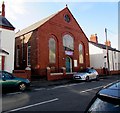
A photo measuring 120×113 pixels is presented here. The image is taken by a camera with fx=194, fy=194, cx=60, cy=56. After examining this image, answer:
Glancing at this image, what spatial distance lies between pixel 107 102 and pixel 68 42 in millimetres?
28388

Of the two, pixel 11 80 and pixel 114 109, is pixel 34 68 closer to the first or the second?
pixel 11 80

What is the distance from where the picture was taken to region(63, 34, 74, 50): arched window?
99.6 ft

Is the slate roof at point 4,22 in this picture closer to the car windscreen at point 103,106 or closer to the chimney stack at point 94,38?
the car windscreen at point 103,106

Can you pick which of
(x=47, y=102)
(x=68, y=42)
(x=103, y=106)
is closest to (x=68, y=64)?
(x=68, y=42)

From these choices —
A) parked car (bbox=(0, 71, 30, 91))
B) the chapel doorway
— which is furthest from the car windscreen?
the chapel doorway

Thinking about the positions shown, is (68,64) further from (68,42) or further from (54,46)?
(54,46)

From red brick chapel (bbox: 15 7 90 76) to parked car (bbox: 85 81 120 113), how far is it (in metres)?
22.7

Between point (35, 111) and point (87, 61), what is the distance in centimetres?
2744

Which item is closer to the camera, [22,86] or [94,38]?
[22,86]

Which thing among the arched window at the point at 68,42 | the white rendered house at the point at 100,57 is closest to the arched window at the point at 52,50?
the arched window at the point at 68,42

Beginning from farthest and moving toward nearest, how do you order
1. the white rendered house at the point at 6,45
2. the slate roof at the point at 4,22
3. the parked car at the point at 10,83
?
the slate roof at the point at 4,22 < the white rendered house at the point at 6,45 < the parked car at the point at 10,83

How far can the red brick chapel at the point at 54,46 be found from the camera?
86.3ft

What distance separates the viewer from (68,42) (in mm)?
30891

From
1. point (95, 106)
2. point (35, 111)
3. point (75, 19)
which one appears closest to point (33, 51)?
point (75, 19)
